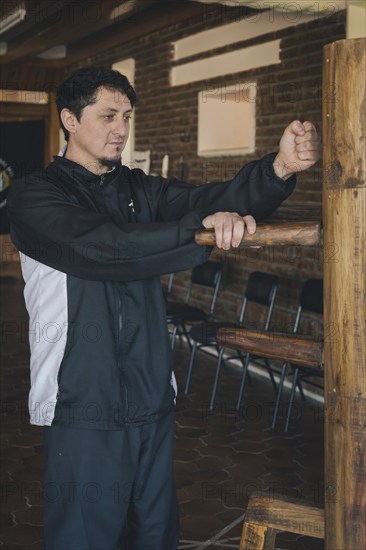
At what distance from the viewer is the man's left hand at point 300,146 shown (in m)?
1.82

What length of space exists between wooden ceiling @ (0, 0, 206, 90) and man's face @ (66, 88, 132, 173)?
13.3 ft

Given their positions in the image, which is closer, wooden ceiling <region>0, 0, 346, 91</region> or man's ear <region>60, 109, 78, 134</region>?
man's ear <region>60, 109, 78, 134</region>

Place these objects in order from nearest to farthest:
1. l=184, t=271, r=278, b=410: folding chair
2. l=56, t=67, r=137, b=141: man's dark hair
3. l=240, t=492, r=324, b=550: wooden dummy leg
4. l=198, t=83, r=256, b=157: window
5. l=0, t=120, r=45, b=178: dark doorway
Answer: l=240, t=492, r=324, b=550: wooden dummy leg, l=56, t=67, r=137, b=141: man's dark hair, l=184, t=271, r=278, b=410: folding chair, l=198, t=83, r=256, b=157: window, l=0, t=120, r=45, b=178: dark doorway

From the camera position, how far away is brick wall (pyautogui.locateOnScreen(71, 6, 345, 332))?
5.60 meters

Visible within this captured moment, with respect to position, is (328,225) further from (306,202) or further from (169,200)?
(306,202)

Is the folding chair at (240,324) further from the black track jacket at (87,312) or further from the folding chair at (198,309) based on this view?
the black track jacket at (87,312)

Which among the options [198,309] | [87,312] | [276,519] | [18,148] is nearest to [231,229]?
[87,312]

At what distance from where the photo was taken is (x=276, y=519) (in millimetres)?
1789

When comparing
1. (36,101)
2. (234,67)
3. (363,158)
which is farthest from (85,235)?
(36,101)

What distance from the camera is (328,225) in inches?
60.5

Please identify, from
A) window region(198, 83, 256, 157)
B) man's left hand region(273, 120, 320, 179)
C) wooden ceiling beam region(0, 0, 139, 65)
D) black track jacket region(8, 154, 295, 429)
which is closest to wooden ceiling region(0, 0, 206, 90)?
wooden ceiling beam region(0, 0, 139, 65)

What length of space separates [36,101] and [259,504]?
1003 centimetres

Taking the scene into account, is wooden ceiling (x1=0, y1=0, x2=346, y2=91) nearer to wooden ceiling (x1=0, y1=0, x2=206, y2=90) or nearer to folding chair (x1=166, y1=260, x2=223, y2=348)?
wooden ceiling (x1=0, y1=0, x2=206, y2=90)

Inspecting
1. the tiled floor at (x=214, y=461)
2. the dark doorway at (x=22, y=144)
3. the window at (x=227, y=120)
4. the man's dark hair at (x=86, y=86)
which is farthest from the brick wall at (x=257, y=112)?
the man's dark hair at (x=86, y=86)
